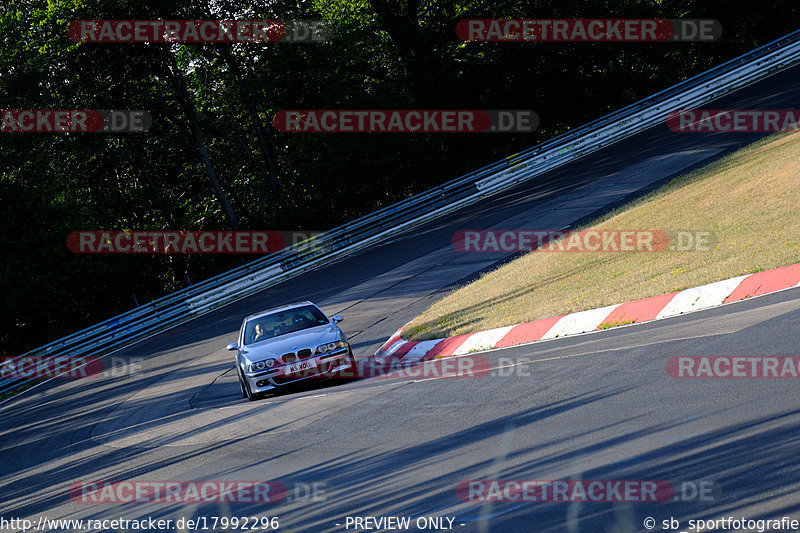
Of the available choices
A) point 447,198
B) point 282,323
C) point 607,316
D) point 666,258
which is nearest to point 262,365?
point 282,323

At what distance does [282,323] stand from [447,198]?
1968 cm

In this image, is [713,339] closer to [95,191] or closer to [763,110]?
[763,110]

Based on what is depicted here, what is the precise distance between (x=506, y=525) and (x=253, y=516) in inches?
98.8

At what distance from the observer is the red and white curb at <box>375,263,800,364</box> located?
1008 centimetres

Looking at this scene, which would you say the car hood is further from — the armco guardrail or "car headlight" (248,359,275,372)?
the armco guardrail

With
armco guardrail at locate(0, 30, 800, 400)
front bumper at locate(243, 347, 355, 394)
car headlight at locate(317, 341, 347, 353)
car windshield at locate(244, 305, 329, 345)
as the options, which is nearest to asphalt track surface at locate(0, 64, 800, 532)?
front bumper at locate(243, 347, 355, 394)

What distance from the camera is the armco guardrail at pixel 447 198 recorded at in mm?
29125

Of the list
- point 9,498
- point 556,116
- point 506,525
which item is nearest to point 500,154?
point 556,116

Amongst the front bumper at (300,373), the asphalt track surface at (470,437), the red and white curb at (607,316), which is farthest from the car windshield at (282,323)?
the red and white curb at (607,316)

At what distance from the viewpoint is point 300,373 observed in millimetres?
12617

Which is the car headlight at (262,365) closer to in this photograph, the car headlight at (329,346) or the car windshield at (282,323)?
the car headlight at (329,346)

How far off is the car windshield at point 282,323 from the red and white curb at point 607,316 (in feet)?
4.48

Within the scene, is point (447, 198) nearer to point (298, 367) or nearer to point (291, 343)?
point (291, 343)

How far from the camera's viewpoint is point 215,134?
48.1 metres
